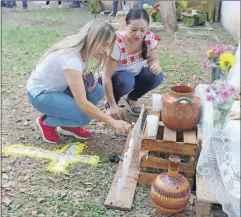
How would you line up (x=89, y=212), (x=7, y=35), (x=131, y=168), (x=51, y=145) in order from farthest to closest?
(x=7, y=35) < (x=51, y=145) < (x=131, y=168) < (x=89, y=212)

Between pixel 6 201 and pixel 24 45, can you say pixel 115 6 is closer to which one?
pixel 24 45

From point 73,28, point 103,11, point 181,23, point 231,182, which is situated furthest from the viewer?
point 103,11

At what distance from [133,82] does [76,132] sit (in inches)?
25.0

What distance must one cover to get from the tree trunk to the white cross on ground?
433 centimetres

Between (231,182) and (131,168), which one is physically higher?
(231,182)

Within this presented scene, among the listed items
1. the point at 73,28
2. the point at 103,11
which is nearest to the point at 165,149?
the point at 73,28

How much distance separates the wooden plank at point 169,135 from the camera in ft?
7.77

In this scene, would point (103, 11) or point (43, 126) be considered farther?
point (103, 11)

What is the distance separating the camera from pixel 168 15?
6789mm

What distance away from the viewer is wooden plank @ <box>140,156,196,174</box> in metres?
2.34

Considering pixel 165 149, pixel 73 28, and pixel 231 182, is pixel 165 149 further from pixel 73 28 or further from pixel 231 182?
pixel 73 28

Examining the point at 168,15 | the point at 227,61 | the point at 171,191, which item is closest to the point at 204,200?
the point at 171,191

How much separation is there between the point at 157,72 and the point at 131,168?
37.6 inches

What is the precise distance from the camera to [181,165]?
92.3 inches
